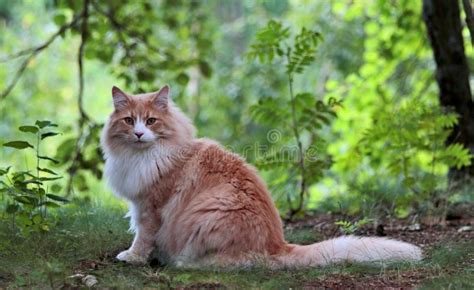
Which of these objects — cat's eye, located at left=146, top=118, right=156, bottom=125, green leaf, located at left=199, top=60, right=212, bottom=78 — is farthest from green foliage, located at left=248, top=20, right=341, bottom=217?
green leaf, located at left=199, top=60, right=212, bottom=78

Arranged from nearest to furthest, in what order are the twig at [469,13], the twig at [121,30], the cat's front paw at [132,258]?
the cat's front paw at [132,258]
the twig at [469,13]
the twig at [121,30]

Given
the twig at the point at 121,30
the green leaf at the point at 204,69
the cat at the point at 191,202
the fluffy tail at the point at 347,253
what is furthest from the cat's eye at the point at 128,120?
the green leaf at the point at 204,69

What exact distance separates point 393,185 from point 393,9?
3211mm

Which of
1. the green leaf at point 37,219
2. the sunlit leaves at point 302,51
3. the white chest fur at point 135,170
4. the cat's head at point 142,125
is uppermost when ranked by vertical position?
the sunlit leaves at point 302,51

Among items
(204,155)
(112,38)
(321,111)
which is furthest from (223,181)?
(112,38)

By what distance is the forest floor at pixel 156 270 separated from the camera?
3342mm

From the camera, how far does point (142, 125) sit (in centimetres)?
436

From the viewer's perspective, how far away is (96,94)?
15984mm

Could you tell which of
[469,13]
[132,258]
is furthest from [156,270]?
[469,13]

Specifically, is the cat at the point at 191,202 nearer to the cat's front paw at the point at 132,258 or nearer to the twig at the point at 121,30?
the cat's front paw at the point at 132,258

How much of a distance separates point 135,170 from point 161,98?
601 mm

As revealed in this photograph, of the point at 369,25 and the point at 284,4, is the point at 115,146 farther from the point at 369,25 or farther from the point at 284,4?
the point at 284,4

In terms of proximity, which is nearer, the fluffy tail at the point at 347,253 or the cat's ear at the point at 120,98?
the fluffy tail at the point at 347,253

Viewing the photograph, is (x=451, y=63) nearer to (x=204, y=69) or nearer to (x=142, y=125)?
(x=142, y=125)
